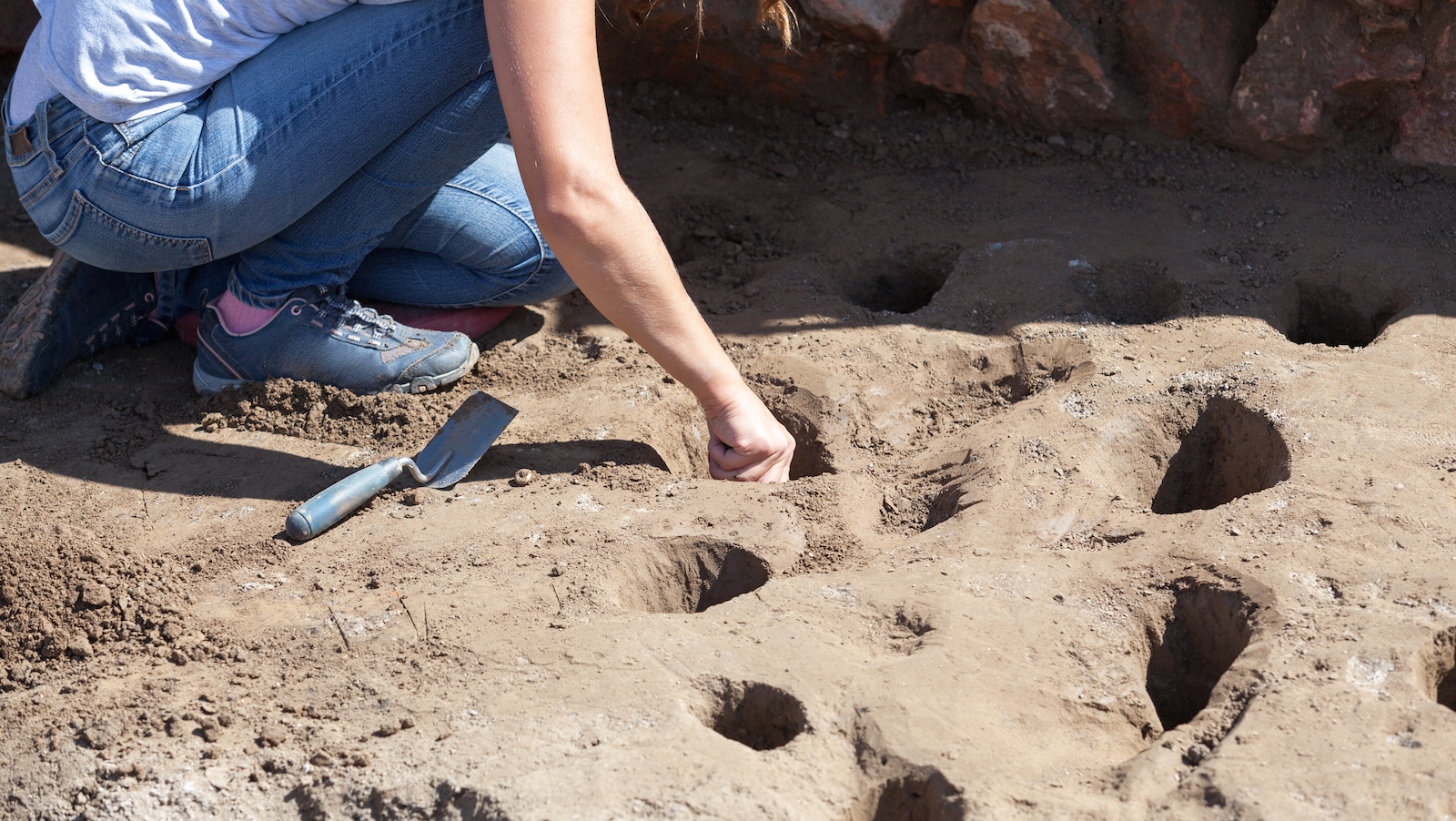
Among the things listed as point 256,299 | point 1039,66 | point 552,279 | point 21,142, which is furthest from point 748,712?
point 1039,66

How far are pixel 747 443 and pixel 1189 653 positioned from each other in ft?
2.73

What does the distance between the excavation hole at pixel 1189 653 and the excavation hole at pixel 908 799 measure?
1.54ft

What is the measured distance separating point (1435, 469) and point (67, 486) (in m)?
2.61

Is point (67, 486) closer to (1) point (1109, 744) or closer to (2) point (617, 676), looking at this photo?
(2) point (617, 676)

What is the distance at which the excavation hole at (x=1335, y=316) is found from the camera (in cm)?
261

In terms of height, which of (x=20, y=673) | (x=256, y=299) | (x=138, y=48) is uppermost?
(x=138, y=48)

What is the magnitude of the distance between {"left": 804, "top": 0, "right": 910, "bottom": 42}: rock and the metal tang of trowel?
1.73 m

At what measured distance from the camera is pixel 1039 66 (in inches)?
128

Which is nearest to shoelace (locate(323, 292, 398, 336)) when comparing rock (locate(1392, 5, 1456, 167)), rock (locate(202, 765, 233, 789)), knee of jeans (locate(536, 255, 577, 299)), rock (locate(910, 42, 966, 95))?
knee of jeans (locate(536, 255, 577, 299))

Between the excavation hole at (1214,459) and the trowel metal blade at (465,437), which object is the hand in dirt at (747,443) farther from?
the excavation hole at (1214,459)

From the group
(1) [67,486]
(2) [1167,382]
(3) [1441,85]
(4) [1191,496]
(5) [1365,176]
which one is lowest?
(1) [67,486]

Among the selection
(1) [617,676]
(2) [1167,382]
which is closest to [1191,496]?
(2) [1167,382]

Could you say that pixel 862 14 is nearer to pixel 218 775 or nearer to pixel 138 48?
pixel 138 48

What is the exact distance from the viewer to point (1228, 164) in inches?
123
